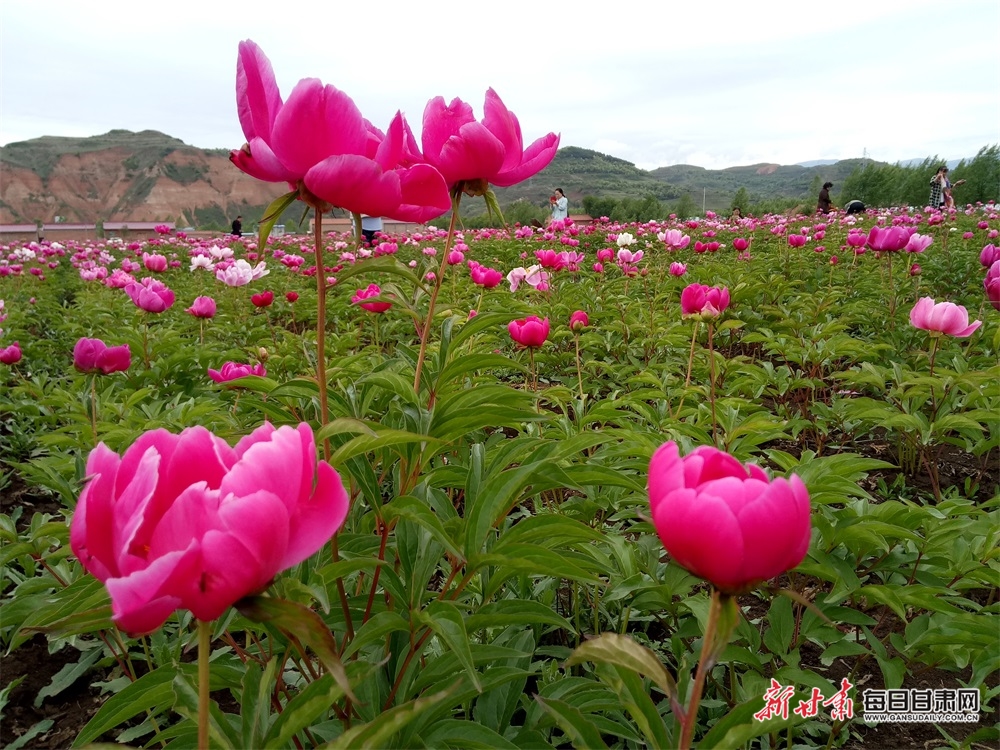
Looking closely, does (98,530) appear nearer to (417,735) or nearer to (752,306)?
(417,735)

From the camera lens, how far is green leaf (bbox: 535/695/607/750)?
684mm

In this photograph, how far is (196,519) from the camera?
52cm

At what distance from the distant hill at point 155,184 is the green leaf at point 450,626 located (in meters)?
66.1

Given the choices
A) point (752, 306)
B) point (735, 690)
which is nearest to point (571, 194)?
point (752, 306)

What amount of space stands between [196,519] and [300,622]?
0.42 ft

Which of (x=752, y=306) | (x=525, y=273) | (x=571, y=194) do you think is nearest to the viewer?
(x=525, y=273)

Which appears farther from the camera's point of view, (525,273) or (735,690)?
(525,273)

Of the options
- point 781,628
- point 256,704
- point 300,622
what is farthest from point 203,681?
point 781,628

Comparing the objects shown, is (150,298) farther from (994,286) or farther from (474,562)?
(994,286)

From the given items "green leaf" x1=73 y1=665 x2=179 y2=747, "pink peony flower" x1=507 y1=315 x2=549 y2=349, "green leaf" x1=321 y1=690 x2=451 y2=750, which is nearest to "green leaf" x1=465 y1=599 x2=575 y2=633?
"green leaf" x1=321 y1=690 x2=451 y2=750

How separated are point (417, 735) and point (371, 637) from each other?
0.14 m

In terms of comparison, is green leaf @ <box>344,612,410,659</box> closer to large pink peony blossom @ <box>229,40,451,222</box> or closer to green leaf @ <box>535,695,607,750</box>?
green leaf @ <box>535,695,607,750</box>

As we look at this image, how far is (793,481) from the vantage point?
0.59m

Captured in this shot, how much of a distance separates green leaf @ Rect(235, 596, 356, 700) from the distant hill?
6632cm
